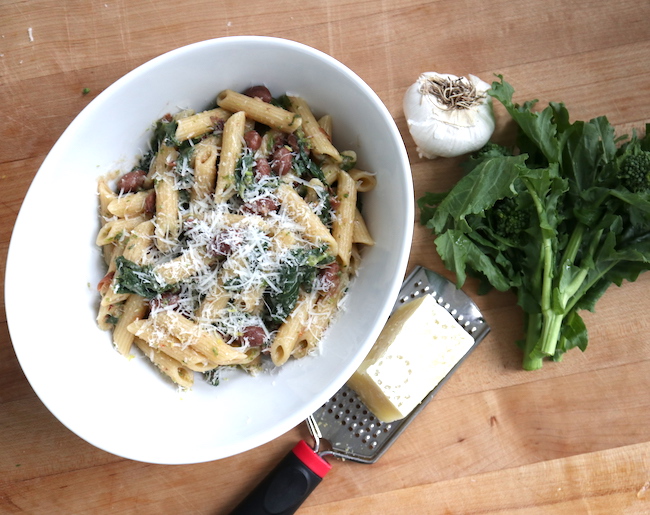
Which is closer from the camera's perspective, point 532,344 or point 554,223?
point 554,223

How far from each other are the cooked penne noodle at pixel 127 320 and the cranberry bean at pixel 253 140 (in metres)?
0.71

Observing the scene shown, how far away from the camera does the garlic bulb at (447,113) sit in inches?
88.0

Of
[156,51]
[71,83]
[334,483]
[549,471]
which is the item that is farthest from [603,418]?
[71,83]

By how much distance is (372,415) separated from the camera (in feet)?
7.72

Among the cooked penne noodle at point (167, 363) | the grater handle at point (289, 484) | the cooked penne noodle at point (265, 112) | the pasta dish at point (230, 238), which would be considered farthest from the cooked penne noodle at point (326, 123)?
the grater handle at point (289, 484)

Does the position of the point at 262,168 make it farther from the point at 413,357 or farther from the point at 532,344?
the point at 532,344

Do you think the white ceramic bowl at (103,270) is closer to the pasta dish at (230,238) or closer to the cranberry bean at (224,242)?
the pasta dish at (230,238)

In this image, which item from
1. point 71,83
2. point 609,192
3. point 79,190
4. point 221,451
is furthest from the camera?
point 71,83

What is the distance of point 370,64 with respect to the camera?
236cm

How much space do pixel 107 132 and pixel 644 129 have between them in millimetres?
2318

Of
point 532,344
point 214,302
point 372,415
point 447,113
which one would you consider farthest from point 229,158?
point 532,344

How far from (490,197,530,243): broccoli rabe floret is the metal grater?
0.33 metres

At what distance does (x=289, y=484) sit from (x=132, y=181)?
56.2 inches

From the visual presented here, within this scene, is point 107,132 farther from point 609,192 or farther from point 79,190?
point 609,192
